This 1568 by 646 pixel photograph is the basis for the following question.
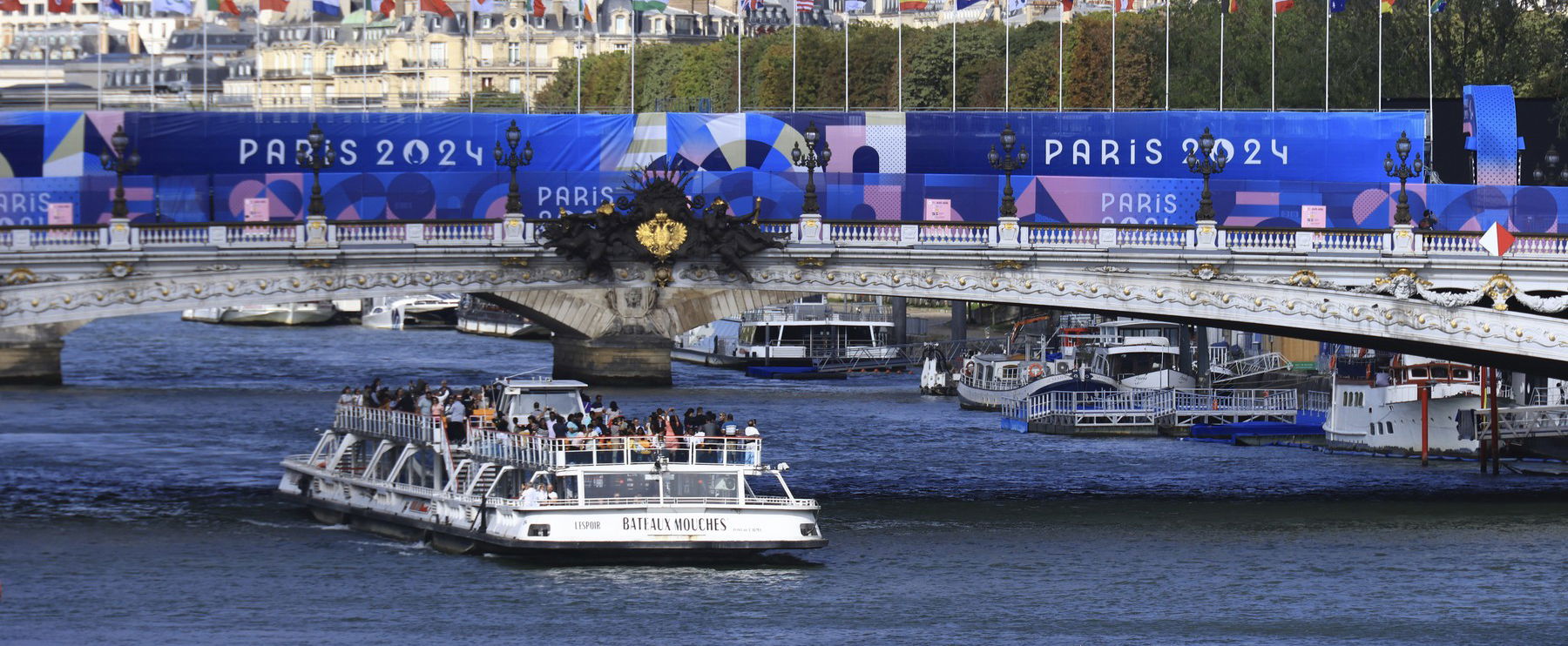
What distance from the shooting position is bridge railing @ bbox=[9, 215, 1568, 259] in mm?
66688

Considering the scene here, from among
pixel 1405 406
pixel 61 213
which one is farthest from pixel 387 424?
pixel 61 213

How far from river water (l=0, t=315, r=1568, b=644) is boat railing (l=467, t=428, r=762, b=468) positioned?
6.88 feet

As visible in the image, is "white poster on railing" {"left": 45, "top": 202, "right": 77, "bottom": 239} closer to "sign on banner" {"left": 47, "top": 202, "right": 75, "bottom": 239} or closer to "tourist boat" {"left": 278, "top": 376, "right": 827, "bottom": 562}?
"sign on banner" {"left": 47, "top": 202, "right": 75, "bottom": 239}

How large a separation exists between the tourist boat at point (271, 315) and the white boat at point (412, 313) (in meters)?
2.54

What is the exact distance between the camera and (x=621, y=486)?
187 feet

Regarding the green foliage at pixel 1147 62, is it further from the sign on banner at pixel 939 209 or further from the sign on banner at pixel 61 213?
the sign on banner at pixel 61 213

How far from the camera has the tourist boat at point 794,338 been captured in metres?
125

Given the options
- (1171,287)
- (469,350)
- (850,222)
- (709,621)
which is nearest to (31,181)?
(469,350)

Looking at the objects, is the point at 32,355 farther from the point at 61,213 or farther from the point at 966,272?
the point at 966,272

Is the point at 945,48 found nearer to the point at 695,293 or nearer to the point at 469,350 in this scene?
the point at 469,350

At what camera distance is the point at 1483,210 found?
93.1 meters

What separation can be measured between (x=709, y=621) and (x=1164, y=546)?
13490 millimetres

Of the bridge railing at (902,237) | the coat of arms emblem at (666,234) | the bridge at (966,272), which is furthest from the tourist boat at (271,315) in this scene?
the coat of arms emblem at (666,234)

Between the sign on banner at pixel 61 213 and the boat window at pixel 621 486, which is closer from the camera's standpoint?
the boat window at pixel 621 486
